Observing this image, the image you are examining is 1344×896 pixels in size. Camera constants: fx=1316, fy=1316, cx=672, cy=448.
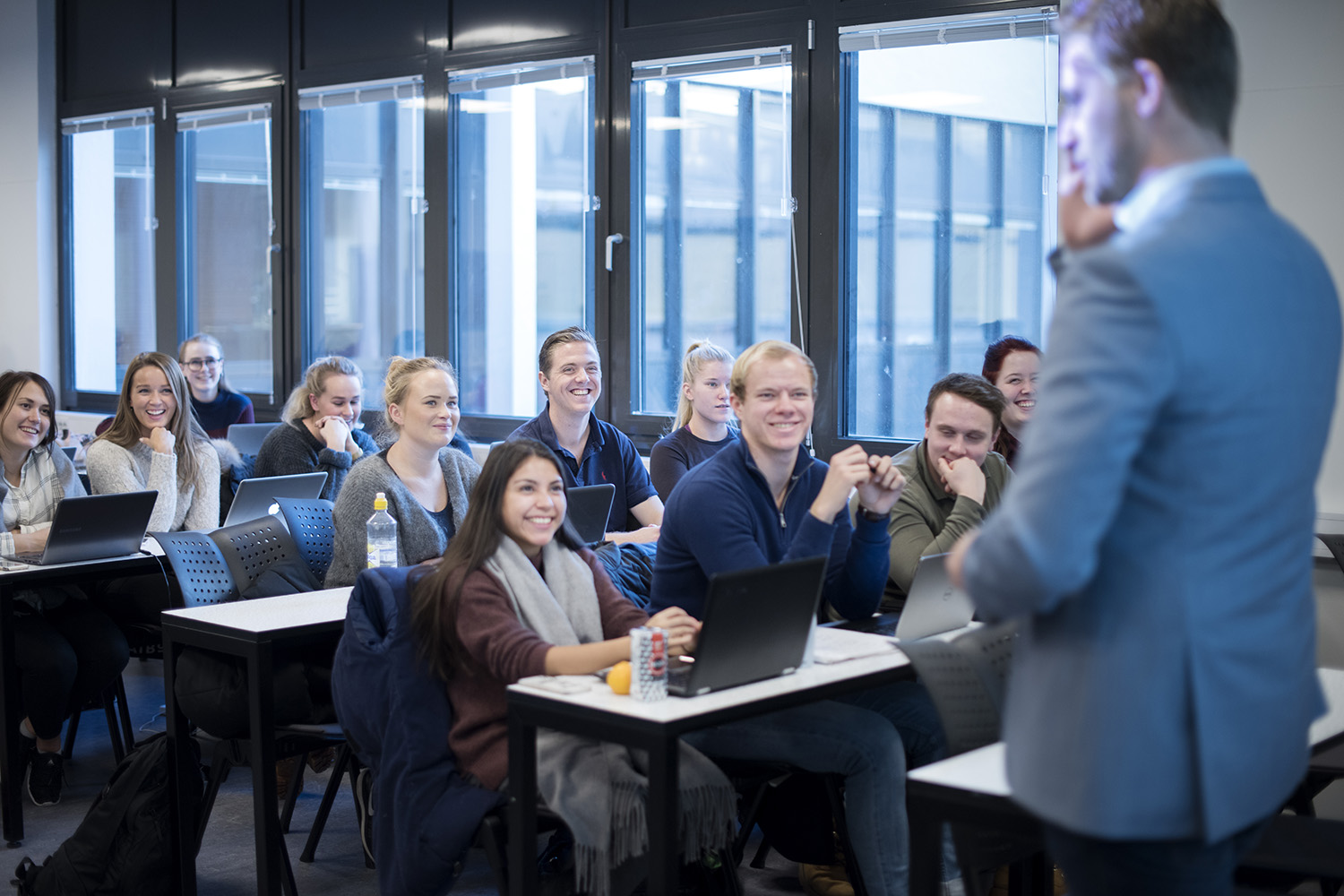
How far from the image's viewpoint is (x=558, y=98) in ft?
20.5

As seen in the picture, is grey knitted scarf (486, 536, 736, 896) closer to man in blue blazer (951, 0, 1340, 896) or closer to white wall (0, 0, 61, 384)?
man in blue blazer (951, 0, 1340, 896)

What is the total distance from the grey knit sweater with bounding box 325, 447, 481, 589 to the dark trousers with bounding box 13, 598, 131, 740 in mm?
1057

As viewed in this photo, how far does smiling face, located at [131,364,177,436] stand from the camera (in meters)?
4.79

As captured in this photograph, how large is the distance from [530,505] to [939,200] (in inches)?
123

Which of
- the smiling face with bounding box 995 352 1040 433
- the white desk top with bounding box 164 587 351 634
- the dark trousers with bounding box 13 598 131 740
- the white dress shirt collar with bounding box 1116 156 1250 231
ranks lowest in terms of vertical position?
the dark trousers with bounding box 13 598 131 740

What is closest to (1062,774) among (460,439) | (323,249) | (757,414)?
(757,414)

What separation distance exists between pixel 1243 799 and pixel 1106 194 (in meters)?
0.60

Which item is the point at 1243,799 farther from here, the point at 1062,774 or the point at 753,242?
the point at 753,242

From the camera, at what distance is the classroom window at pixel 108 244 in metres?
8.11

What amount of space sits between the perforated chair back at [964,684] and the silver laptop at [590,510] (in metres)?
1.71

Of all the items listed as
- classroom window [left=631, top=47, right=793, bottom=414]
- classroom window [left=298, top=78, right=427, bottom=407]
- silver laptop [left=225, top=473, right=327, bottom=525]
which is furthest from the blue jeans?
classroom window [left=298, top=78, right=427, bottom=407]

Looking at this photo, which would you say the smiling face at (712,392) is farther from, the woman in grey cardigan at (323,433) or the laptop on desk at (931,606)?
the laptop on desk at (931,606)

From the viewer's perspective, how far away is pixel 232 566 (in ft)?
11.6

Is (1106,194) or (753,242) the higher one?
(753,242)
